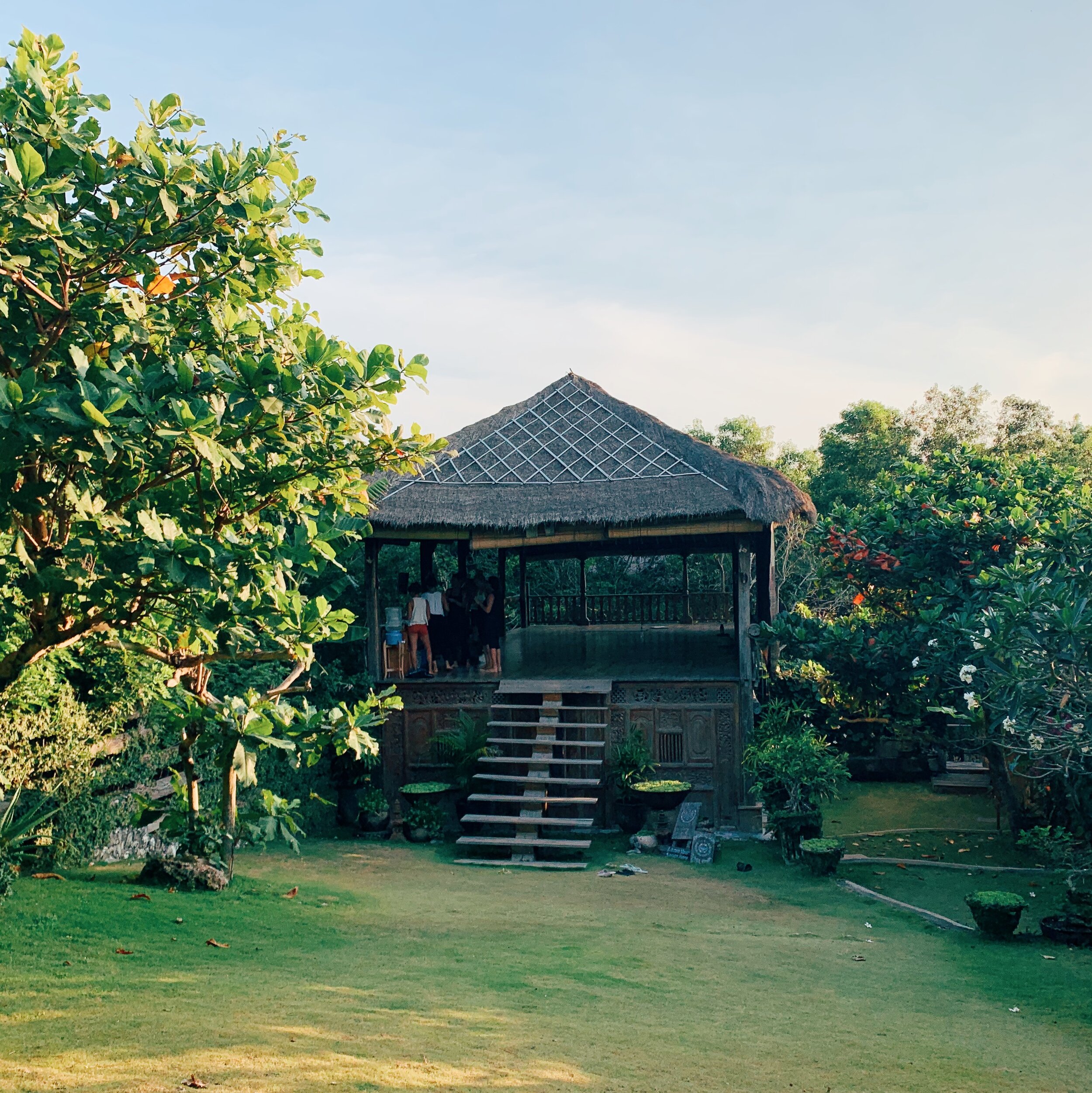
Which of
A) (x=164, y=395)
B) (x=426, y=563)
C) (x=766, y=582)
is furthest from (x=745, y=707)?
(x=164, y=395)

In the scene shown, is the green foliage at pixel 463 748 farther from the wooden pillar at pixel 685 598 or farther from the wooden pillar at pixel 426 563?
the wooden pillar at pixel 685 598

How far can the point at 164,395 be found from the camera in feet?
12.7

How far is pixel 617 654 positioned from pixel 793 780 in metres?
4.74

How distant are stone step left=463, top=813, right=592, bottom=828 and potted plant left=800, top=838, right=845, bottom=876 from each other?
2.24 metres

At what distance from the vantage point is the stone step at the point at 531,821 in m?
10.4

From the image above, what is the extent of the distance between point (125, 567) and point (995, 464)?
11057 millimetres

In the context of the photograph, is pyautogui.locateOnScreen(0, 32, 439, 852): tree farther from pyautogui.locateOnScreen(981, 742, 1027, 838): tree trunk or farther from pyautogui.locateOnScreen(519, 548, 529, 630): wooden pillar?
pyautogui.locateOnScreen(519, 548, 529, 630): wooden pillar

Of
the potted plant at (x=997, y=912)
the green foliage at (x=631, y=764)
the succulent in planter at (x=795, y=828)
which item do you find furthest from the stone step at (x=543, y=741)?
the potted plant at (x=997, y=912)

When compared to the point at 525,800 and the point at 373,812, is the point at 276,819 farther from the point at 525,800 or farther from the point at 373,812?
the point at 373,812

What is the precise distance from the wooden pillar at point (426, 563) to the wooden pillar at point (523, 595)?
5.17m

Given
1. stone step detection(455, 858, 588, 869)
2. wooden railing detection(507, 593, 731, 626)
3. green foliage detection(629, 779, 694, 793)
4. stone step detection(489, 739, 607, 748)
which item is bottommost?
stone step detection(455, 858, 588, 869)

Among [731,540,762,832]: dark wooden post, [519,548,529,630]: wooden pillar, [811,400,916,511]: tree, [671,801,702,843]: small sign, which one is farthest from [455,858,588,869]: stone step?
[811,400,916,511]: tree

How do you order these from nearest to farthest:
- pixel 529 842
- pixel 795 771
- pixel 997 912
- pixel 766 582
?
pixel 997 912, pixel 529 842, pixel 795 771, pixel 766 582

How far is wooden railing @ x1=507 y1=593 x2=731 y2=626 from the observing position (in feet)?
62.4
